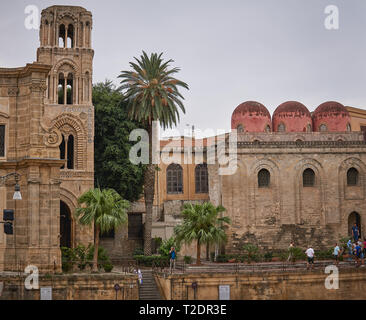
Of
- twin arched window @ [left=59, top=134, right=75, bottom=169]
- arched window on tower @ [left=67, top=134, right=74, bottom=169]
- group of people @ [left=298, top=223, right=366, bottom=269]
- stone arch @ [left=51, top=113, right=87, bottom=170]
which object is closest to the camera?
group of people @ [left=298, top=223, right=366, bottom=269]

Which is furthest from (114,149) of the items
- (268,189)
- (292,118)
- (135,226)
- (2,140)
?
(292,118)

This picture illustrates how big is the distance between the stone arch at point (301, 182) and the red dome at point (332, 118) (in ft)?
21.1

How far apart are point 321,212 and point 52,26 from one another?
2447 centimetres

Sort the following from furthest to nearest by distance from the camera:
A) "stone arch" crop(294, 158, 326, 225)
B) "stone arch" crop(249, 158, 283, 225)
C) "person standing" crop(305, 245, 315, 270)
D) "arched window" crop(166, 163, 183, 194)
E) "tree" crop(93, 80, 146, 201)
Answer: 1. "arched window" crop(166, 163, 183, 194)
2. "stone arch" crop(294, 158, 326, 225)
3. "stone arch" crop(249, 158, 283, 225)
4. "tree" crop(93, 80, 146, 201)
5. "person standing" crop(305, 245, 315, 270)

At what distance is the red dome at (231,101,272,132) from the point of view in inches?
2080

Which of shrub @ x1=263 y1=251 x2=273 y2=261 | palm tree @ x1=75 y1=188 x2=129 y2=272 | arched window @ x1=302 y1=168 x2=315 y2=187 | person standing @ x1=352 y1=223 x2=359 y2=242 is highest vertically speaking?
arched window @ x1=302 y1=168 x2=315 y2=187

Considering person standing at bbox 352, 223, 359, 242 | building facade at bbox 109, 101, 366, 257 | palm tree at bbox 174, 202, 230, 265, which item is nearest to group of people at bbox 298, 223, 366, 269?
person standing at bbox 352, 223, 359, 242

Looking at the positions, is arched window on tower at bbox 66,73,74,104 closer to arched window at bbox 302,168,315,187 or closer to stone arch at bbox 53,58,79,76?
stone arch at bbox 53,58,79,76

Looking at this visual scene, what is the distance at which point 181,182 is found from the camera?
55750 mm

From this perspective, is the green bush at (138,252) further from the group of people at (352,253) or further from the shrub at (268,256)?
the group of people at (352,253)

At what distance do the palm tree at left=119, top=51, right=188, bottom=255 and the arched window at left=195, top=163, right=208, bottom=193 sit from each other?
1020 cm

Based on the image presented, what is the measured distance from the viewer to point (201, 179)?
55.8 metres
